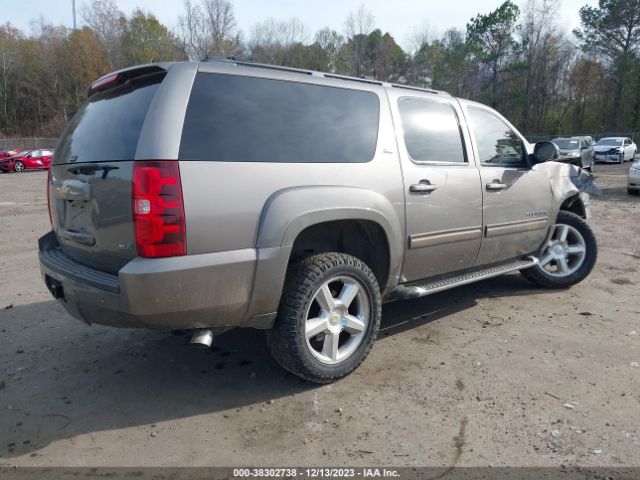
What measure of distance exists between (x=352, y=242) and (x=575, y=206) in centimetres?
338

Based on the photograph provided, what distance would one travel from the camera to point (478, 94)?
5216cm

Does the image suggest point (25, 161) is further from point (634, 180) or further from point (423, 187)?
point (423, 187)

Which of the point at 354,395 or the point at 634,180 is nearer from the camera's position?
the point at 354,395

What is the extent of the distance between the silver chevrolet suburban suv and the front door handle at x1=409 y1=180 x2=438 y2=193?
1 centimetres

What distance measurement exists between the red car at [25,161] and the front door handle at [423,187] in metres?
31.5

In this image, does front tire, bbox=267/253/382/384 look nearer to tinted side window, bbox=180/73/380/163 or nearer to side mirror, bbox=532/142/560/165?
tinted side window, bbox=180/73/380/163

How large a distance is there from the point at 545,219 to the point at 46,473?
14.8ft

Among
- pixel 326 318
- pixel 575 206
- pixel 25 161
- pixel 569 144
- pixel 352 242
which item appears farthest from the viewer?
pixel 25 161

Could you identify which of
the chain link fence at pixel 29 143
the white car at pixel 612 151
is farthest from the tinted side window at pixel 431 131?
the chain link fence at pixel 29 143

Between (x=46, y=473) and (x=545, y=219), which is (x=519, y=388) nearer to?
(x=545, y=219)

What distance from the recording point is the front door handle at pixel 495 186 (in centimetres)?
417

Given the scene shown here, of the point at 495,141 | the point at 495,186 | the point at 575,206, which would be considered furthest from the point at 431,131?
the point at 575,206

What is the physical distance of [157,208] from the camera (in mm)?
2451

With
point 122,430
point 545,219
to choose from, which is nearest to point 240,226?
point 122,430
